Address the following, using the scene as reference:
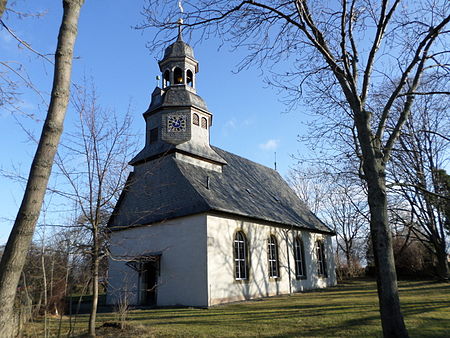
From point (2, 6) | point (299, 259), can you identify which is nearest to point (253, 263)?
point (299, 259)

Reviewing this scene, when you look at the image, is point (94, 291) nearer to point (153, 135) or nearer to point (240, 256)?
point (240, 256)

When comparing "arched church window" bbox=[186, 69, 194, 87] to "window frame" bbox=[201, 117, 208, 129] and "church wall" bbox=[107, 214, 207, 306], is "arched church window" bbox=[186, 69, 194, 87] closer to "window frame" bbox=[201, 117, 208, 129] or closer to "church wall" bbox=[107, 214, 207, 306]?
"window frame" bbox=[201, 117, 208, 129]

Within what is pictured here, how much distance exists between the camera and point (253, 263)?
58.6 feet

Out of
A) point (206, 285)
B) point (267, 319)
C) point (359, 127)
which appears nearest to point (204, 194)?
point (206, 285)

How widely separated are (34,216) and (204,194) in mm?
12866

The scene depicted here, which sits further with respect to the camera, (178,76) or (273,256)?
(178,76)

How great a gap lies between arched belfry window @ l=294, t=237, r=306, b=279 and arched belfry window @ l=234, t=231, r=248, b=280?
551 cm

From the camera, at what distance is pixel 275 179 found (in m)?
28.6

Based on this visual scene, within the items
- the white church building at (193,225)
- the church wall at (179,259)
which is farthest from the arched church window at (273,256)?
the church wall at (179,259)

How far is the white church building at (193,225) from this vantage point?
15688 millimetres

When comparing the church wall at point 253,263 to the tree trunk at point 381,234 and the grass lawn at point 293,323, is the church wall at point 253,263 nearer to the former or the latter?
the grass lawn at point 293,323

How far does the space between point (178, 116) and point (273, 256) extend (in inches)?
376

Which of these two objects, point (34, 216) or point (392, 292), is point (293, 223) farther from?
point (34, 216)

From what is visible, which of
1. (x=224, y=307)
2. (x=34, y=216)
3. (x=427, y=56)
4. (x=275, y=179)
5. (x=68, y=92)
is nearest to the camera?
(x=34, y=216)
